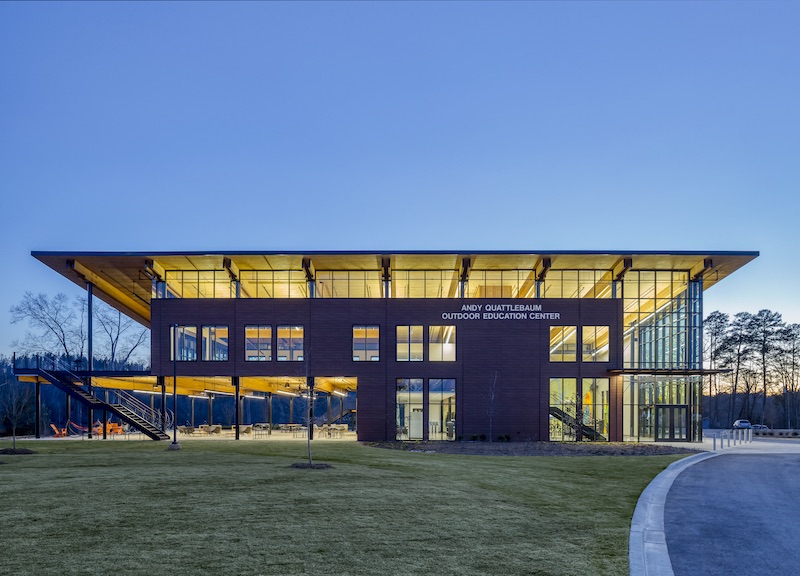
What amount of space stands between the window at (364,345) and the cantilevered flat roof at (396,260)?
442cm

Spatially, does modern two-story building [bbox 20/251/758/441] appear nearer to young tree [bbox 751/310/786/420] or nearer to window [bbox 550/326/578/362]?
window [bbox 550/326/578/362]

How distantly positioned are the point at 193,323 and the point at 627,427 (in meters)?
28.3

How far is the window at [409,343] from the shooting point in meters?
45.6

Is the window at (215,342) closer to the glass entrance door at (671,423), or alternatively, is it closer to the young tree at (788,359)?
the glass entrance door at (671,423)

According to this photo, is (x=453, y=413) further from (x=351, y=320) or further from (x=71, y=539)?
(x=71, y=539)

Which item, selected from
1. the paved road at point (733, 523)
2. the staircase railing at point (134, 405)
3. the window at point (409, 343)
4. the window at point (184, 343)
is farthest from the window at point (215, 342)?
the paved road at point (733, 523)

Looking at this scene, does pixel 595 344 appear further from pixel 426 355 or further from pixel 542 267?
pixel 426 355

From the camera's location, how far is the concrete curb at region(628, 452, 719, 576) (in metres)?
10.7

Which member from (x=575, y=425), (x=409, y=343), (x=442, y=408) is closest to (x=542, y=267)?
(x=409, y=343)

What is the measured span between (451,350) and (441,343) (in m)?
0.77

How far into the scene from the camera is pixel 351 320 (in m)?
45.6

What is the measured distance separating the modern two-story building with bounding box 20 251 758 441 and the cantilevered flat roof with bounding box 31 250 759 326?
5.6 inches

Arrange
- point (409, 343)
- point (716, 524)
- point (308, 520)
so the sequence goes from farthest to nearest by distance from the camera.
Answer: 1. point (409, 343)
2. point (716, 524)
3. point (308, 520)

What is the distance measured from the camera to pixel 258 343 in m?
46.1
